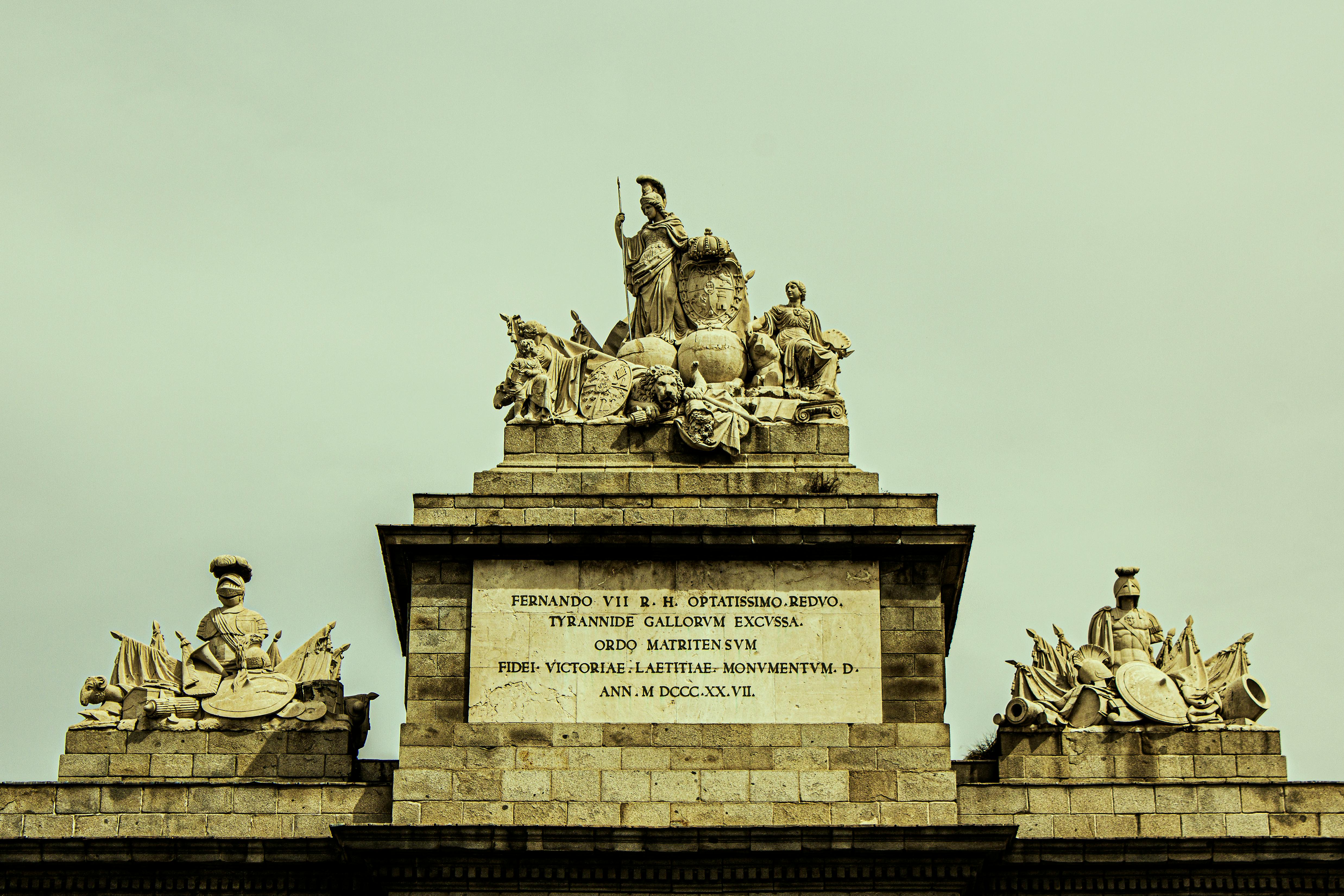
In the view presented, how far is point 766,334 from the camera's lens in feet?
105

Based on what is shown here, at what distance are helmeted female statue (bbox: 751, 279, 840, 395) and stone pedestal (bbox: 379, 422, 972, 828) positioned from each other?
41.1 inches

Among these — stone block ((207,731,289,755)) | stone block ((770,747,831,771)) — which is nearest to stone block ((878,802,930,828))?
stone block ((770,747,831,771))

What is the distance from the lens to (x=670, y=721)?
29406mm

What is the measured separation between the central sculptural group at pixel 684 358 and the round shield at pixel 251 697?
4.06m

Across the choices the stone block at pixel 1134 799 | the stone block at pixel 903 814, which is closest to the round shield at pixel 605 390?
the stone block at pixel 903 814

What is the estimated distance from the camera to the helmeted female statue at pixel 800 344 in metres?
31.8

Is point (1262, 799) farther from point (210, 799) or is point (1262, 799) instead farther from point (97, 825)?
point (97, 825)

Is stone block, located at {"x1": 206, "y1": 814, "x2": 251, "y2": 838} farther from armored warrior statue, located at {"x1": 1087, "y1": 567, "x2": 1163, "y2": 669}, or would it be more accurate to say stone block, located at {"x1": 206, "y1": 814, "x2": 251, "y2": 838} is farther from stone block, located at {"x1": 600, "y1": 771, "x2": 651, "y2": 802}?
armored warrior statue, located at {"x1": 1087, "y1": 567, "x2": 1163, "y2": 669}

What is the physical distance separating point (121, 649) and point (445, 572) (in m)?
3.91

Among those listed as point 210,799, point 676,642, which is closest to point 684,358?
point 676,642

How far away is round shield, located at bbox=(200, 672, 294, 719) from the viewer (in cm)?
3027

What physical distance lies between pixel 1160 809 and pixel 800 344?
6.91 m

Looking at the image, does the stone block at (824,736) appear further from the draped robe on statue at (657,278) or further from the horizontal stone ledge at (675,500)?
the draped robe on statue at (657,278)

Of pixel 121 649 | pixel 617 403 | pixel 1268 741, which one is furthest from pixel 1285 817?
pixel 121 649
